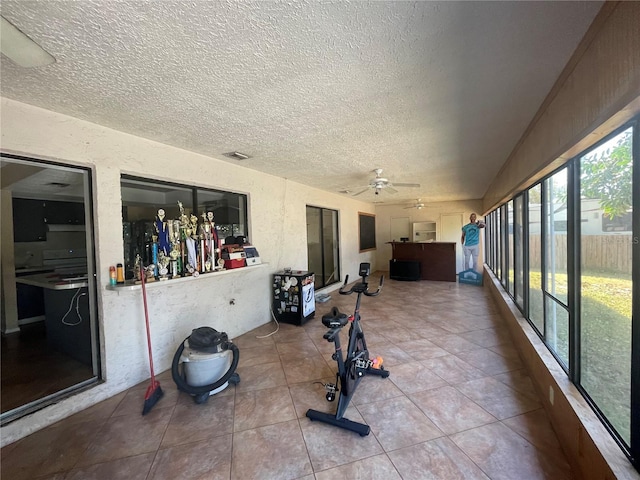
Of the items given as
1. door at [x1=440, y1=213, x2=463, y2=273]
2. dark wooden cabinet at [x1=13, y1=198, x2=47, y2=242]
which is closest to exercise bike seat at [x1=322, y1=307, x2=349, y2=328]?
dark wooden cabinet at [x1=13, y1=198, x2=47, y2=242]

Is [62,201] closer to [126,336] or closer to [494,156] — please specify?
[126,336]

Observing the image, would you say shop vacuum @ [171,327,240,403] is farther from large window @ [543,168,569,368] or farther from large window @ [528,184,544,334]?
large window @ [528,184,544,334]

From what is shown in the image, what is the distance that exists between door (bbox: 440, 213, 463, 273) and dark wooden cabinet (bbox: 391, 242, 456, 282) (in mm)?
1388

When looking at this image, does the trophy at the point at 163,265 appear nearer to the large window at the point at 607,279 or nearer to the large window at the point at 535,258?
the large window at the point at 607,279

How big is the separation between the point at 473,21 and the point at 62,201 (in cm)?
605

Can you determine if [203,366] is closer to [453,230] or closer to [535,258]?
[535,258]

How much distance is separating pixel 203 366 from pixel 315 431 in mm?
1116

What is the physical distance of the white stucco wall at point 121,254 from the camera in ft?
6.21

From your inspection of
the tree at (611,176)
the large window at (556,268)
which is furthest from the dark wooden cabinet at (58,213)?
the large window at (556,268)

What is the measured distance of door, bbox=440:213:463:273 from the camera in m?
8.17

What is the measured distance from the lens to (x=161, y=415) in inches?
80.3

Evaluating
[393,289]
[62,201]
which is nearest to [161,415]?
[62,201]

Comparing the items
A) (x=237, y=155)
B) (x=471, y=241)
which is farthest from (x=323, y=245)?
(x=471, y=241)

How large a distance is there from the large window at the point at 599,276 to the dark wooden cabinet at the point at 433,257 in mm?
4851
